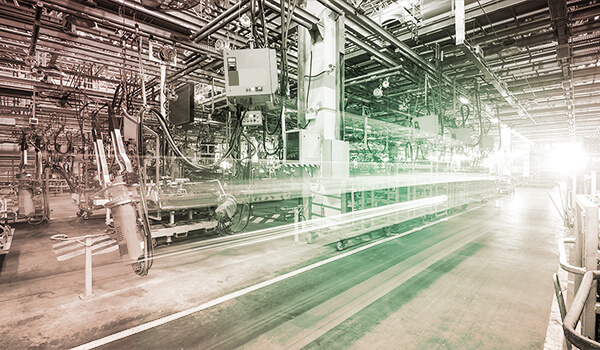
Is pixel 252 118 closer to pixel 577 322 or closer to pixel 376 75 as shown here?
pixel 577 322

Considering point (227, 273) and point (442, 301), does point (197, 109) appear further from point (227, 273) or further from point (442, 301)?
point (442, 301)

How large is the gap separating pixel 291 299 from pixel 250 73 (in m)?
2.77

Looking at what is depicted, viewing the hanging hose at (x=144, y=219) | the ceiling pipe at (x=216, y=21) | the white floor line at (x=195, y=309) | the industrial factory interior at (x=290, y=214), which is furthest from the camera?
the ceiling pipe at (x=216, y=21)

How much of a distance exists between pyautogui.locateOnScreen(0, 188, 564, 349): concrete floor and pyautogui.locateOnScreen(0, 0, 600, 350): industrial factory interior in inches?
1.0

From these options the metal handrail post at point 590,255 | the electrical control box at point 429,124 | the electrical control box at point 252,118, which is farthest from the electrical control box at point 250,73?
the electrical control box at point 429,124

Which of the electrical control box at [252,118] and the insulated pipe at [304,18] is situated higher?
the insulated pipe at [304,18]

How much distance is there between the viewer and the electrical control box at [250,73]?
324cm

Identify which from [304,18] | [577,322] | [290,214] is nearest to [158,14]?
[304,18]

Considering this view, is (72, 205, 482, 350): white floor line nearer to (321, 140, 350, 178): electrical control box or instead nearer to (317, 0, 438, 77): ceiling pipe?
(321, 140, 350, 178): electrical control box

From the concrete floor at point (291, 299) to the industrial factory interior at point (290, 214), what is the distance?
26 millimetres

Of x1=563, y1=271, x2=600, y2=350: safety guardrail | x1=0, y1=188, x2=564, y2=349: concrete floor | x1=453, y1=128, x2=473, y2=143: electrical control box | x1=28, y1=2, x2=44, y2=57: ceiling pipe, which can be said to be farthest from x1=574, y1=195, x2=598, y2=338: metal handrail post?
x1=28, y1=2, x2=44, y2=57: ceiling pipe

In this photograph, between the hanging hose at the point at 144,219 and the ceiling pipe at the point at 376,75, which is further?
the ceiling pipe at the point at 376,75

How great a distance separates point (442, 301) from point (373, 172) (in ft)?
26.2

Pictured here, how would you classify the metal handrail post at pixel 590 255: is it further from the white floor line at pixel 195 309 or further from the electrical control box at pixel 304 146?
the electrical control box at pixel 304 146
